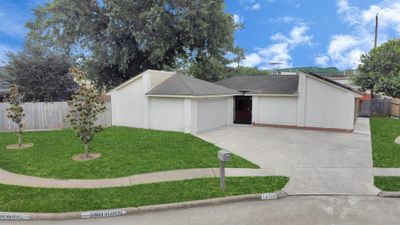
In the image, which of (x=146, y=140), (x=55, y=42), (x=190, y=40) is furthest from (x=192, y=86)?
(x=55, y=42)

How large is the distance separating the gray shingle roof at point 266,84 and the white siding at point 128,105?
7678 millimetres

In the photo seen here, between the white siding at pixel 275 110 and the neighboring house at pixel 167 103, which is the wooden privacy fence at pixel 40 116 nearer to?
the neighboring house at pixel 167 103

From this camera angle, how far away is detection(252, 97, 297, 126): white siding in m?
19.1

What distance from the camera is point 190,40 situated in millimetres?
24750

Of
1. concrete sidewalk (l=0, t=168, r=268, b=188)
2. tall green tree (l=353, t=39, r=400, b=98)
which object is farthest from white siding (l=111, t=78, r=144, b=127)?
tall green tree (l=353, t=39, r=400, b=98)

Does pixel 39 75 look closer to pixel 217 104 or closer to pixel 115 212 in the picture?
pixel 217 104

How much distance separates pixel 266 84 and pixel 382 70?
15298 millimetres

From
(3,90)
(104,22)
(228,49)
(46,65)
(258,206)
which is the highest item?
(104,22)

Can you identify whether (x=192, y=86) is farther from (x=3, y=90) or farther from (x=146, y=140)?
(x=3, y=90)

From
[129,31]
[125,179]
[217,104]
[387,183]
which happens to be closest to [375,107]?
[217,104]

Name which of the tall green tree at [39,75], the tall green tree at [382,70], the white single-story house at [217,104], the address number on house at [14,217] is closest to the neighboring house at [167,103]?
the white single-story house at [217,104]

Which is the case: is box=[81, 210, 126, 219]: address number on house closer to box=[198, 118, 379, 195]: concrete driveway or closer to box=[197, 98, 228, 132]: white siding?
box=[198, 118, 379, 195]: concrete driveway

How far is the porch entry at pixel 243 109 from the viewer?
69.7 feet

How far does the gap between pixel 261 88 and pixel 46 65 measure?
50.6 ft
